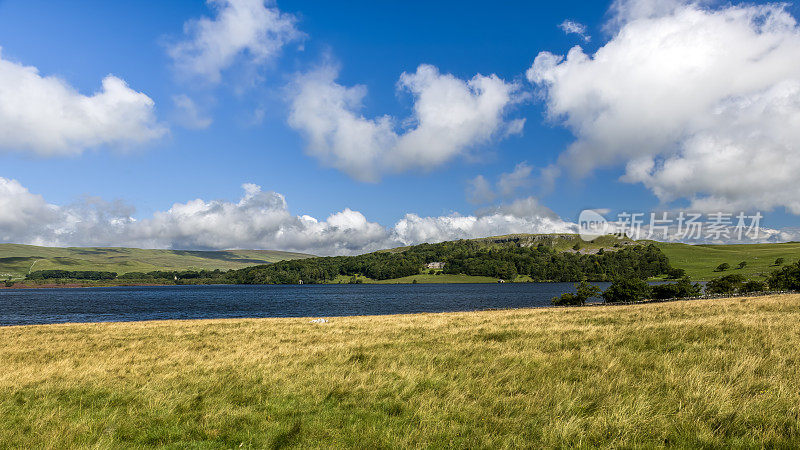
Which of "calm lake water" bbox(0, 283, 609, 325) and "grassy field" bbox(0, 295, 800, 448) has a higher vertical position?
"grassy field" bbox(0, 295, 800, 448)

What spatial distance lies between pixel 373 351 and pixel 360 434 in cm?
850

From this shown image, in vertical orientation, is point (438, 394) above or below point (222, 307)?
above

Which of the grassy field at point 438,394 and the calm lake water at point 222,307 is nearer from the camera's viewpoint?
the grassy field at point 438,394

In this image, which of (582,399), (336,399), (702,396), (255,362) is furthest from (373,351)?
(702,396)

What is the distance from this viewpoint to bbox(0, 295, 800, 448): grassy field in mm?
7781

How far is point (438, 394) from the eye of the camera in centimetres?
1038

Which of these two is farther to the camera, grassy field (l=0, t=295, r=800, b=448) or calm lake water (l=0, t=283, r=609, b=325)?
calm lake water (l=0, t=283, r=609, b=325)

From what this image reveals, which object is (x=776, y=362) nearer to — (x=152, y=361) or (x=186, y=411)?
(x=186, y=411)

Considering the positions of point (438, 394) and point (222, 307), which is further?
point (222, 307)

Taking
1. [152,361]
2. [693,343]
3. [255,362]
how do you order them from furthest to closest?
[152,361] < [255,362] < [693,343]

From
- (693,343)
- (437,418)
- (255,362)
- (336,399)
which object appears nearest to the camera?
(437,418)

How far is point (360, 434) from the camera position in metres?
8.05

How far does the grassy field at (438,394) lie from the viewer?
7781 mm

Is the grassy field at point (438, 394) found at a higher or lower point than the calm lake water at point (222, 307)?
higher
